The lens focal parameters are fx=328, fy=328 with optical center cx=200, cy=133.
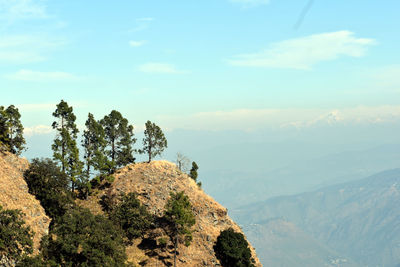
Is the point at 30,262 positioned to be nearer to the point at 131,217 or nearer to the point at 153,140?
the point at 131,217

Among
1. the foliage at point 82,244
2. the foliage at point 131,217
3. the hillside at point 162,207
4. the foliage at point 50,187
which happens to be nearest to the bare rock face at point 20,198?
the foliage at point 50,187

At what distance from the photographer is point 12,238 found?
182 feet

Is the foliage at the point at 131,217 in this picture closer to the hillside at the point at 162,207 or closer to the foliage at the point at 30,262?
the hillside at the point at 162,207

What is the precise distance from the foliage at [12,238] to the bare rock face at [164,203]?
26132 mm

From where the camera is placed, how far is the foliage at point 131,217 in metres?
78.7

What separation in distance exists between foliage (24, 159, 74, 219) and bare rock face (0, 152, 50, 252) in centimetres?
156

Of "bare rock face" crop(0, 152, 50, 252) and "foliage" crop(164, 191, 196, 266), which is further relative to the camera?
"foliage" crop(164, 191, 196, 266)

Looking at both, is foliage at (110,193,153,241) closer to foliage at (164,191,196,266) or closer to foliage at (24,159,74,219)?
foliage at (164,191,196,266)

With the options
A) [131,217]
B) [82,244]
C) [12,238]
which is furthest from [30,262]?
[131,217]

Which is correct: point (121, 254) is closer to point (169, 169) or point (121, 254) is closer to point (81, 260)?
point (81, 260)

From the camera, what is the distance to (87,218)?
210ft

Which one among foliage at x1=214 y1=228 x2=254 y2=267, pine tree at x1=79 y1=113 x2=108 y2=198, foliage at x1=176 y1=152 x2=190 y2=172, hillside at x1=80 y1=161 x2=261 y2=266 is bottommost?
foliage at x1=214 y1=228 x2=254 y2=267

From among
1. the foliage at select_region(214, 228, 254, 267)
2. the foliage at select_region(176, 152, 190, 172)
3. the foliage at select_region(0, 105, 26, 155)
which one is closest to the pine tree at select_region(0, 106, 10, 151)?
the foliage at select_region(0, 105, 26, 155)

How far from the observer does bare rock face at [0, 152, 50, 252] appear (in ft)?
221
